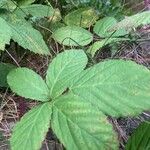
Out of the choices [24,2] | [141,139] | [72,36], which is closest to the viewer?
[141,139]

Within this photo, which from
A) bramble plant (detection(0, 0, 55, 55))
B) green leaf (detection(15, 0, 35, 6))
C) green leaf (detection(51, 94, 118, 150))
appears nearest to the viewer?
green leaf (detection(51, 94, 118, 150))

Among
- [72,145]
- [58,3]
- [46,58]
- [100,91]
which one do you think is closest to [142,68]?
[100,91]

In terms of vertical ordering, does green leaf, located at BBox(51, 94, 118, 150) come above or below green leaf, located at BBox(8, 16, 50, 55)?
below

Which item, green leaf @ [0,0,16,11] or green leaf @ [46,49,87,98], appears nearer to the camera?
green leaf @ [46,49,87,98]

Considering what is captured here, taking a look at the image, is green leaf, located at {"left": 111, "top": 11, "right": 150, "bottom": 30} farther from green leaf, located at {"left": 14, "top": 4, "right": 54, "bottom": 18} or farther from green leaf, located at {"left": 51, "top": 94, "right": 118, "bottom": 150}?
green leaf, located at {"left": 14, "top": 4, "right": 54, "bottom": 18}

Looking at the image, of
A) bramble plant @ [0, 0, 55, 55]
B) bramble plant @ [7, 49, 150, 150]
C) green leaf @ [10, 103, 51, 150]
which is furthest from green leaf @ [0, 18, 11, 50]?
green leaf @ [10, 103, 51, 150]

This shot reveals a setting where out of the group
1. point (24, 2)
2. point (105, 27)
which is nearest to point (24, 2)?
point (24, 2)

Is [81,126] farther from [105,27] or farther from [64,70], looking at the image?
[105,27]

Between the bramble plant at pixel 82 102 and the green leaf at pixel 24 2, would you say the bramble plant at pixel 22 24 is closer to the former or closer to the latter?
the green leaf at pixel 24 2

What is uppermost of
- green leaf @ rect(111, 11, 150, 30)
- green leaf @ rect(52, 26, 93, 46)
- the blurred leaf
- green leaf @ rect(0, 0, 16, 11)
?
green leaf @ rect(0, 0, 16, 11)
